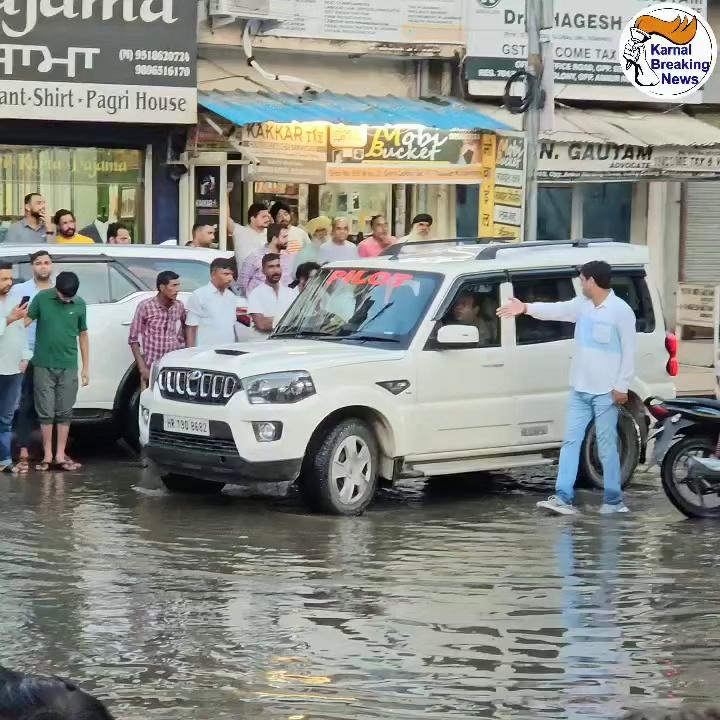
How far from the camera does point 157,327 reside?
1485 centimetres


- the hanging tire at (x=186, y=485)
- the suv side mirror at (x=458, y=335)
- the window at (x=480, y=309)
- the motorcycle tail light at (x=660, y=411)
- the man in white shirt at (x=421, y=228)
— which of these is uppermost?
the man in white shirt at (x=421, y=228)

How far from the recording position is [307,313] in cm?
1377

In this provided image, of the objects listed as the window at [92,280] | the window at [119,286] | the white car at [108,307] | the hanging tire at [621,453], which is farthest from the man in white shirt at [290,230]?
the hanging tire at [621,453]

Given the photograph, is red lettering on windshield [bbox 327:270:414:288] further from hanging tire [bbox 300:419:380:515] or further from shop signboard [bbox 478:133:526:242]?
shop signboard [bbox 478:133:526:242]

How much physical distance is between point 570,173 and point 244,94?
4.81 metres

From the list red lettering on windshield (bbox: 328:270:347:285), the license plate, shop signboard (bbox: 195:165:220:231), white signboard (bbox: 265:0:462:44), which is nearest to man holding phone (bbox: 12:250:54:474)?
the license plate

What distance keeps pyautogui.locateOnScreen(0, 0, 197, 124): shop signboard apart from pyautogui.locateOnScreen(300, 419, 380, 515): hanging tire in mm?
8918

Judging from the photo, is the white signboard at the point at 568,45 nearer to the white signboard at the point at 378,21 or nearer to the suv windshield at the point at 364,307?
the white signboard at the point at 378,21

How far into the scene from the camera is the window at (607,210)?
27.0m

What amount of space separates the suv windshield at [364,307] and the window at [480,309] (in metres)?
0.23

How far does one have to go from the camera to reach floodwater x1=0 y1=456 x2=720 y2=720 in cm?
765

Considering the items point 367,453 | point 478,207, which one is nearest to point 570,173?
point 478,207

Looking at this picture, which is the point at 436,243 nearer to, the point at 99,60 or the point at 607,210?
the point at 99,60

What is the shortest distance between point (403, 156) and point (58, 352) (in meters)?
9.22
